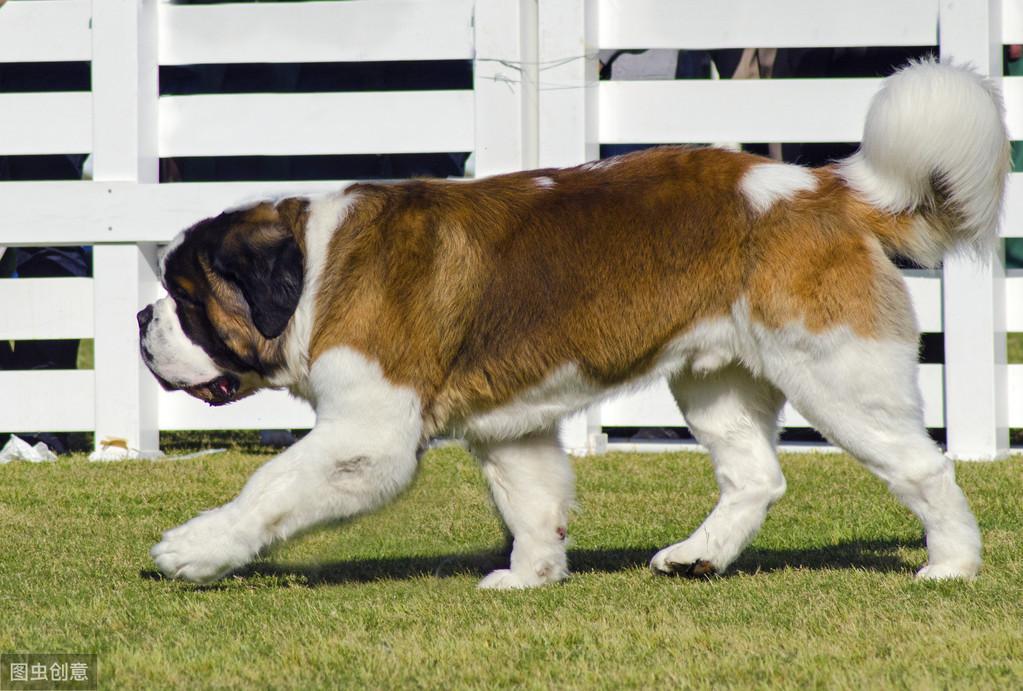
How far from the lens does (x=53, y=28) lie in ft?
27.6

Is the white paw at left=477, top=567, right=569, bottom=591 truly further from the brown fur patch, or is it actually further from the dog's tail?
the dog's tail

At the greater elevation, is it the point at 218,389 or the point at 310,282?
the point at 310,282

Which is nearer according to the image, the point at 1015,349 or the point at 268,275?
the point at 268,275

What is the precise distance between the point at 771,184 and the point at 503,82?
147 inches

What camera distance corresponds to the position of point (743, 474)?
4.98m

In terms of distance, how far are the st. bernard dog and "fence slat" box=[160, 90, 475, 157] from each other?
3548 mm

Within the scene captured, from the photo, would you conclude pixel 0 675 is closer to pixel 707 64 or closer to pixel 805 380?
pixel 805 380

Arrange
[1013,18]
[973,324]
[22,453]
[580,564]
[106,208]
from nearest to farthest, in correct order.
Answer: [580,564] → [973,324] → [1013,18] → [106,208] → [22,453]

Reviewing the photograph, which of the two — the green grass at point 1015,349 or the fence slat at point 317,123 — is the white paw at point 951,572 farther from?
the green grass at point 1015,349

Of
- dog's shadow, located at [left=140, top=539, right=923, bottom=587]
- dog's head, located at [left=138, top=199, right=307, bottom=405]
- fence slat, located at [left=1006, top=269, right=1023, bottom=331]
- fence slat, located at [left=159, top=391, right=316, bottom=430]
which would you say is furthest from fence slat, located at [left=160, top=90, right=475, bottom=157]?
dog's head, located at [left=138, top=199, right=307, bottom=405]

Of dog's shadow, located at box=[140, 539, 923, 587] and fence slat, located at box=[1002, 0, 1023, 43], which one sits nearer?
dog's shadow, located at box=[140, 539, 923, 587]

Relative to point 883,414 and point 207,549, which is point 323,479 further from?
point 883,414

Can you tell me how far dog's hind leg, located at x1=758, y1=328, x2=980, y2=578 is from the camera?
14.6ft

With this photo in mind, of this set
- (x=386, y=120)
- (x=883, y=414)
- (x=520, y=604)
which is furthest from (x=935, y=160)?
(x=386, y=120)
